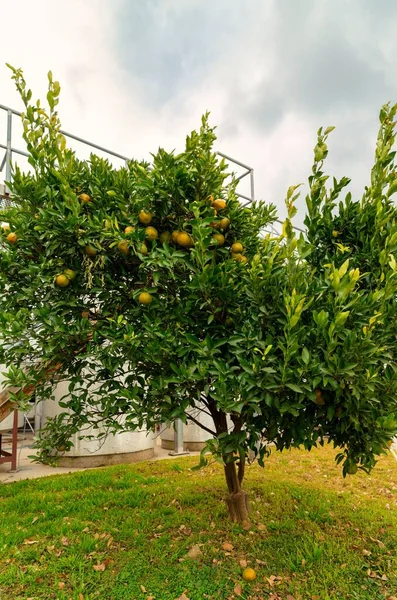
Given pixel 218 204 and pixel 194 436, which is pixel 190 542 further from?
pixel 194 436

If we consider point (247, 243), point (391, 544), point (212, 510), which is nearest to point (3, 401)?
point (212, 510)

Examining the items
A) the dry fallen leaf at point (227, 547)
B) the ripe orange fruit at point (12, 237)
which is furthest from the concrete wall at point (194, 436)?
the ripe orange fruit at point (12, 237)

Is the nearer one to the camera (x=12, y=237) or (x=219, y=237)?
(x=219, y=237)

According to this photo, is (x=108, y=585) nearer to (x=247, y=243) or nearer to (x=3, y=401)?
(x=247, y=243)

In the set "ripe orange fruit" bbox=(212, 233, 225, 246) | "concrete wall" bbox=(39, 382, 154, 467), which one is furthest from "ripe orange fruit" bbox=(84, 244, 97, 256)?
"concrete wall" bbox=(39, 382, 154, 467)

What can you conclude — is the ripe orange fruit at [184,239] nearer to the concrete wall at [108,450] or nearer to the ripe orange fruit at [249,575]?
the ripe orange fruit at [249,575]

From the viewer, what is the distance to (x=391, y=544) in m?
3.65

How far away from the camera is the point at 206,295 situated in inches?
102

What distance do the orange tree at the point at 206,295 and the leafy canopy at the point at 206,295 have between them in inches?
0.4

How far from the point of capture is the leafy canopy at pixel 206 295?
2256 millimetres

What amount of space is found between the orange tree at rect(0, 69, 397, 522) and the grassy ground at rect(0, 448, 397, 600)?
115cm

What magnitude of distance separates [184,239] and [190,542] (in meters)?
2.72

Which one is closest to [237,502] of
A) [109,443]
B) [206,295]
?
[206,295]

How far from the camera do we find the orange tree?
2.26 m
